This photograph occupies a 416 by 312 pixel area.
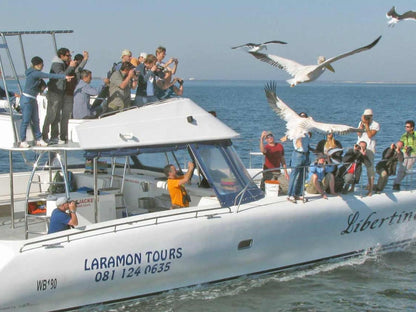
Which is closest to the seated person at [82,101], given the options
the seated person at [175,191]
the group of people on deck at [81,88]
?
the group of people on deck at [81,88]

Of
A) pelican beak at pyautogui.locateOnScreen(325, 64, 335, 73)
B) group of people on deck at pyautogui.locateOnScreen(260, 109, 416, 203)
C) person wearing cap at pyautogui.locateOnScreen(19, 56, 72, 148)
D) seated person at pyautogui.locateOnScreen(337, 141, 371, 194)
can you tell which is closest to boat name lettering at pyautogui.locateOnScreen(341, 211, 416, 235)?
group of people on deck at pyautogui.locateOnScreen(260, 109, 416, 203)

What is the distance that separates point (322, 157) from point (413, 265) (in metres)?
2.85

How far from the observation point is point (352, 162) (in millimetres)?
12070

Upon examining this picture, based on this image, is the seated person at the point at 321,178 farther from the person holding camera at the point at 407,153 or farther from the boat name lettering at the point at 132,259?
the boat name lettering at the point at 132,259

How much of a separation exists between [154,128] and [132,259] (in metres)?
2.15

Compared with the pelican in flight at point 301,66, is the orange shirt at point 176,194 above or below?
below

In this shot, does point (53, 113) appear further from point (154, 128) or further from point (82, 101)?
point (154, 128)

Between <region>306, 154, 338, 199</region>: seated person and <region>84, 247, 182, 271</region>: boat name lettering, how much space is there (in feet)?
10.1

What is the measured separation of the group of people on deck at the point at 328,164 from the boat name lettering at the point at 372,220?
1.66 feet

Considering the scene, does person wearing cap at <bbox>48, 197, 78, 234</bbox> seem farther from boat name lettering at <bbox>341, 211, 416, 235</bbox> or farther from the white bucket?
boat name lettering at <bbox>341, 211, 416, 235</bbox>

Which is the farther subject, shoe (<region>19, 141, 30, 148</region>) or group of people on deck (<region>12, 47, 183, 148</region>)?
group of people on deck (<region>12, 47, 183, 148</region>)

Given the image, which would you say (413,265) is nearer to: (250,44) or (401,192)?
(401,192)

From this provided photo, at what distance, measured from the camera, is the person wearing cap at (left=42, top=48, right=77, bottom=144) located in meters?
10.3

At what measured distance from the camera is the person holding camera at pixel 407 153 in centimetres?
1318
